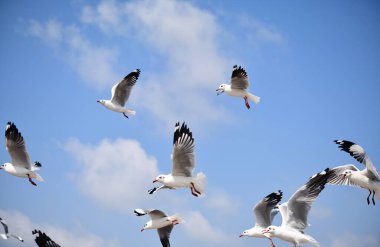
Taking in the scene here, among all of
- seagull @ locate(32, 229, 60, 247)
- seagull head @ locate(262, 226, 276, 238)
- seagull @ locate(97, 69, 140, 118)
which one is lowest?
seagull @ locate(32, 229, 60, 247)

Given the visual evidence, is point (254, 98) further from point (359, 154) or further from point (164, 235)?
point (164, 235)

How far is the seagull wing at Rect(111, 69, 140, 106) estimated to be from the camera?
16319 mm

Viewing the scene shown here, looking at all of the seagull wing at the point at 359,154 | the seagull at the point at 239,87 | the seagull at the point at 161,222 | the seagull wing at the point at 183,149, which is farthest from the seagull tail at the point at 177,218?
the seagull at the point at 239,87

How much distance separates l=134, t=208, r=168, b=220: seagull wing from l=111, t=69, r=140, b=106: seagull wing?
19.6ft

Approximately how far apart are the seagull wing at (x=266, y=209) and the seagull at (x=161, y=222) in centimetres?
153

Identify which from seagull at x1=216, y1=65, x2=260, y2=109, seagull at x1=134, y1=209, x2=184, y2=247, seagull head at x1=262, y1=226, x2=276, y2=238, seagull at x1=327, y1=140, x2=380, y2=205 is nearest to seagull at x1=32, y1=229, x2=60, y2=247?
seagull at x1=134, y1=209, x2=184, y2=247

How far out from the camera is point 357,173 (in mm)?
11281

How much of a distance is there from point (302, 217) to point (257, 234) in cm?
120

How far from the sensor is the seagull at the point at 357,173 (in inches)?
438

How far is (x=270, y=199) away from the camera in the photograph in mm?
10617

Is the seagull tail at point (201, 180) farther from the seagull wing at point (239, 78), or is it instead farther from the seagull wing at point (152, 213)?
the seagull wing at point (239, 78)

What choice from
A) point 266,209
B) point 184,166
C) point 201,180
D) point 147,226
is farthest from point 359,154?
point 147,226

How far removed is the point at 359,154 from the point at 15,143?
25.3ft

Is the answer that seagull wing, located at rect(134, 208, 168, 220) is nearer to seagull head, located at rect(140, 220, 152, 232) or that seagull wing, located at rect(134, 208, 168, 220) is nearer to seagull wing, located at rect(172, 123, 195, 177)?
seagull head, located at rect(140, 220, 152, 232)
